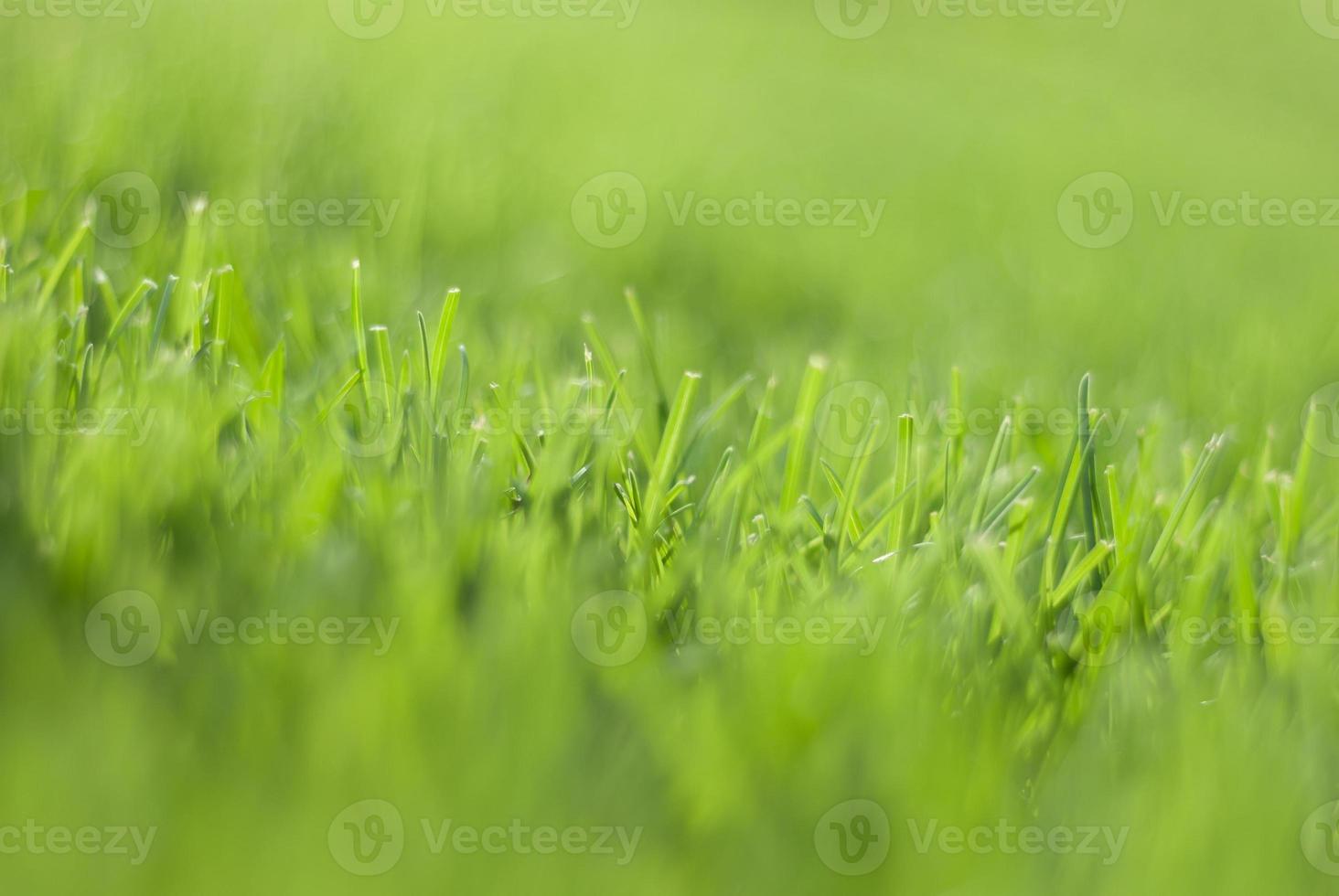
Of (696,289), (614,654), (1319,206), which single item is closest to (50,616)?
(614,654)

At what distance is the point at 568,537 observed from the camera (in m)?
0.97

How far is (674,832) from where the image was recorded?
71 cm

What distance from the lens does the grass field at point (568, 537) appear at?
0.70m

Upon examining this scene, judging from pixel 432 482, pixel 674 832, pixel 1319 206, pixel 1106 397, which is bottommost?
pixel 674 832

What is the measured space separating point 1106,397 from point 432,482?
1.34 metres

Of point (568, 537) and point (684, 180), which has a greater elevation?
point (684, 180)

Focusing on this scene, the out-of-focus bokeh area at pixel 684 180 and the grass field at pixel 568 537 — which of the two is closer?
the grass field at pixel 568 537

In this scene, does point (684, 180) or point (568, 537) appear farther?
point (684, 180)

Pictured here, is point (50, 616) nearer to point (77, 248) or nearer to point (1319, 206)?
point (77, 248)

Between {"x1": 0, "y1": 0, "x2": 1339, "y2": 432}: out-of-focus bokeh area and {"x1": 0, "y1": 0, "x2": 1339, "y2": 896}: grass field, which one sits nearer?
{"x1": 0, "y1": 0, "x2": 1339, "y2": 896}: grass field

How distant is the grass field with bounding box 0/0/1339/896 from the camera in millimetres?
696

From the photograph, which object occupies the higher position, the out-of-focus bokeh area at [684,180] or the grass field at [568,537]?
the out-of-focus bokeh area at [684,180]

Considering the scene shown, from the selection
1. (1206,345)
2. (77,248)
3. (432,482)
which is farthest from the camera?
(1206,345)

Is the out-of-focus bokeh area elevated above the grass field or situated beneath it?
elevated above
